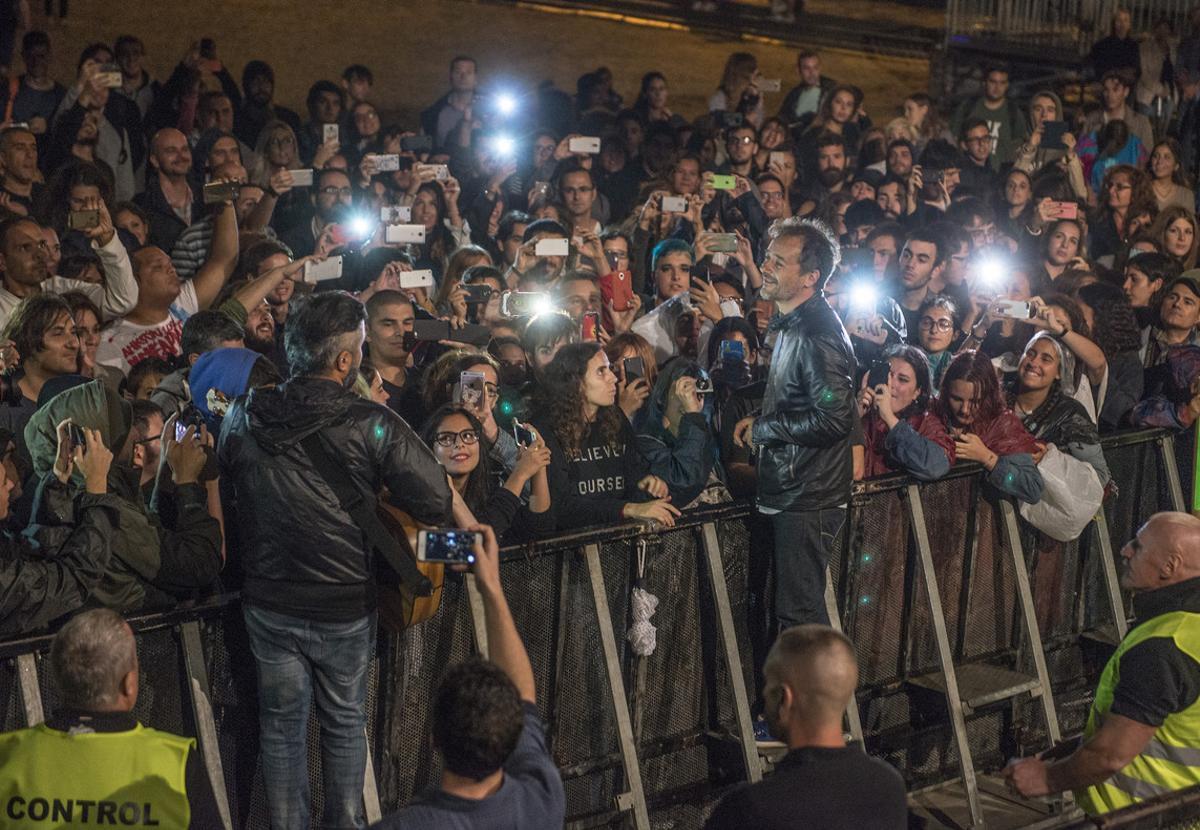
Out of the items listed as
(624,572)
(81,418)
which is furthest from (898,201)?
(81,418)

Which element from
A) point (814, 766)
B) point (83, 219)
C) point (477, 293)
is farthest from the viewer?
point (477, 293)

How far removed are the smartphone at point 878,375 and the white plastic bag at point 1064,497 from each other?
0.84m

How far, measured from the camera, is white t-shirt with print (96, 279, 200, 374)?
7754mm

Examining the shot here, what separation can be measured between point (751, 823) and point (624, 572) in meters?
2.74

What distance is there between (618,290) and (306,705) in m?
4.39

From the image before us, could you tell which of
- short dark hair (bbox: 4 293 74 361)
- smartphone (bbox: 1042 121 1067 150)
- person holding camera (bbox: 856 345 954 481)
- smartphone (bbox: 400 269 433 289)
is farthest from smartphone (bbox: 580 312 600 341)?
smartphone (bbox: 1042 121 1067 150)

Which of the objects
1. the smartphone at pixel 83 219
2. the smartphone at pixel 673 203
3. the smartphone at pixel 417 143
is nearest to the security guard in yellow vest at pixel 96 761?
the smartphone at pixel 83 219

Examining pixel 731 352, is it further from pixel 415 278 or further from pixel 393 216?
pixel 393 216

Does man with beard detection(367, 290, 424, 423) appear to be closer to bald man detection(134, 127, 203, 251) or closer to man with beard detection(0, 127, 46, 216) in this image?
man with beard detection(0, 127, 46, 216)

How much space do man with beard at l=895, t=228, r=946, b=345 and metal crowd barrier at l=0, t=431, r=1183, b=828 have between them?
1.82 metres

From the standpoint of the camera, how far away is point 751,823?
143 inches

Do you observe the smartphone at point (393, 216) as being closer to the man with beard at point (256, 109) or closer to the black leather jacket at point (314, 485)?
the man with beard at point (256, 109)

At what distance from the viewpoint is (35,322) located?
6.57 metres

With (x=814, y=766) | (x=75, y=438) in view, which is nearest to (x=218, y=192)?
(x=75, y=438)
